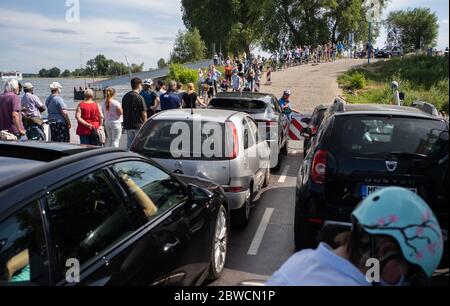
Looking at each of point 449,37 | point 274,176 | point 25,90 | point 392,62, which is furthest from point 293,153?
point 392,62

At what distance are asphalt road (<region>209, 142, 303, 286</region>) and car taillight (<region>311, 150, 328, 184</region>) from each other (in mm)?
1063

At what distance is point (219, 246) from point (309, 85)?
28117 mm

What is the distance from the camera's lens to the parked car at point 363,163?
4363 millimetres

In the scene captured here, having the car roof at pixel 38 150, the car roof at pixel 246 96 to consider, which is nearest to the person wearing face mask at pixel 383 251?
the car roof at pixel 38 150

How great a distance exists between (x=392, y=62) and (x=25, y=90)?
119ft

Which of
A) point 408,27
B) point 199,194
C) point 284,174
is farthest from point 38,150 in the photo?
point 408,27

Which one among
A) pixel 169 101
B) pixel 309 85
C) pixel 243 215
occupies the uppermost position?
pixel 309 85

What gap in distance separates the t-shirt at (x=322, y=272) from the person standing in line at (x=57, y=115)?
7.66m

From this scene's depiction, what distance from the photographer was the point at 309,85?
31.5 meters

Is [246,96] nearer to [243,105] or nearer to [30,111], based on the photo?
[243,105]

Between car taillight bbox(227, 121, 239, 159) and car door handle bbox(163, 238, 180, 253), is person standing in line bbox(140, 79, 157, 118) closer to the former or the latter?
car taillight bbox(227, 121, 239, 159)
